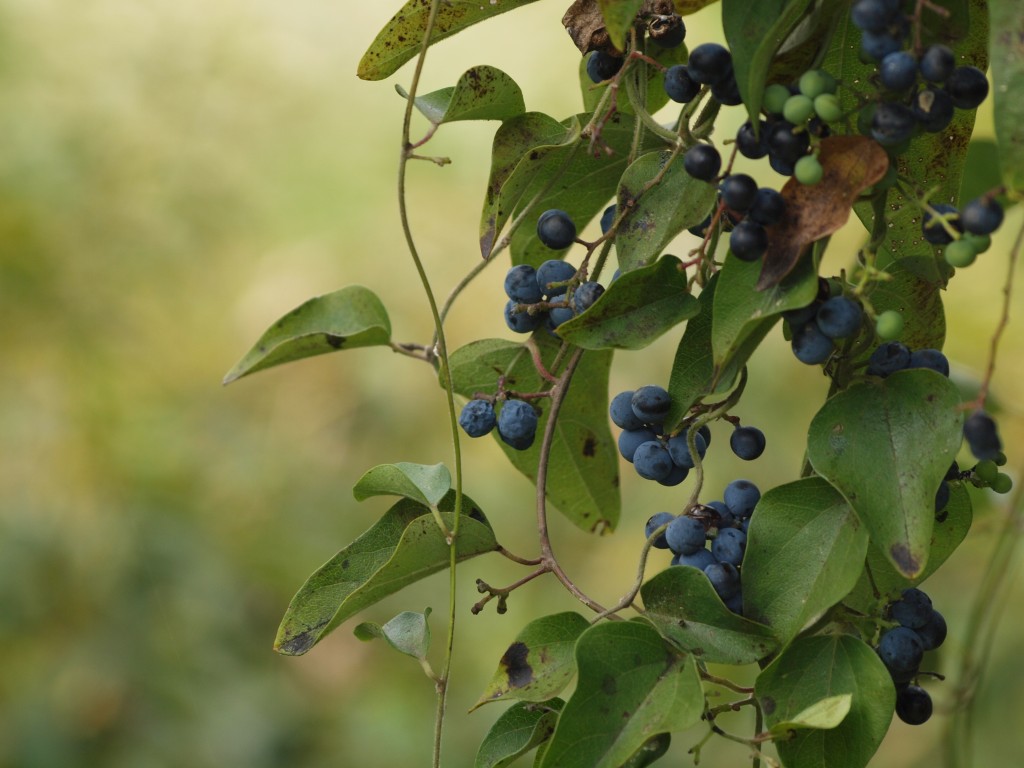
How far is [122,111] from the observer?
82.7 inches

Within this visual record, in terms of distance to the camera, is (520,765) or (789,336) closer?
(789,336)

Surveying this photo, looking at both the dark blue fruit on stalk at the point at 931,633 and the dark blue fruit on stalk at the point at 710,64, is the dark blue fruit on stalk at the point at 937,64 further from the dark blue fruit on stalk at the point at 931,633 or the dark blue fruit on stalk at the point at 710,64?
the dark blue fruit on stalk at the point at 931,633

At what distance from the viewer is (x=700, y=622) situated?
1.47 feet

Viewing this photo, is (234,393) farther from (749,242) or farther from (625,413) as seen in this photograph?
(749,242)

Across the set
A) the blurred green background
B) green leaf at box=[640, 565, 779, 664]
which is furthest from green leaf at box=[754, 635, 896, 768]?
the blurred green background

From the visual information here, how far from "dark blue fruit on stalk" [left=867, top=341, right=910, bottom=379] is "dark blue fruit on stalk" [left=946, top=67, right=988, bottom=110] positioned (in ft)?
0.34

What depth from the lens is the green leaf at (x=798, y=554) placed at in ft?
1.43

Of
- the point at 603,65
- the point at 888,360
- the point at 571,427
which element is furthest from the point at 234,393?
the point at 888,360

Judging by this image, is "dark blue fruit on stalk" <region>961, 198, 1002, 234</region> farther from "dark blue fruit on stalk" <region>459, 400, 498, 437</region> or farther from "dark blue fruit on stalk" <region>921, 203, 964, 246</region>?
"dark blue fruit on stalk" <region>459, 400, 498, 437</region>

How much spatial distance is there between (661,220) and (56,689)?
148 centimetres

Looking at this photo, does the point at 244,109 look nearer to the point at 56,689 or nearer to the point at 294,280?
the point at 294,280

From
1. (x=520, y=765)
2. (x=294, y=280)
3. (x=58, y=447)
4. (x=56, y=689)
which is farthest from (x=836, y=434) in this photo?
(x=294, y=280)

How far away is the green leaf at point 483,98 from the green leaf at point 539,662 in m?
0.25

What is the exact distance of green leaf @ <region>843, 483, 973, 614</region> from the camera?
50 centimetres
